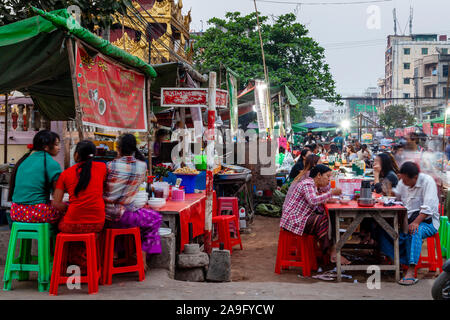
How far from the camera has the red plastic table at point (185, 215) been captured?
5988 mm

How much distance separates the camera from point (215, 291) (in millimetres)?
4855

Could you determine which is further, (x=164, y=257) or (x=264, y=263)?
(x=264, y=263)

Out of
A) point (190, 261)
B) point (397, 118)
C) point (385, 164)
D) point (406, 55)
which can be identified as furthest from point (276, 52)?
point (406, 55)

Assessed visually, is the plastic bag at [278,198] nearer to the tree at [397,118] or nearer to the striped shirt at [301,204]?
the striped shirt at [301,204]

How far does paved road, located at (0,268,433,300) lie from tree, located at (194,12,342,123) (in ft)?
75.2

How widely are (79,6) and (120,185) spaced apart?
11.7ft

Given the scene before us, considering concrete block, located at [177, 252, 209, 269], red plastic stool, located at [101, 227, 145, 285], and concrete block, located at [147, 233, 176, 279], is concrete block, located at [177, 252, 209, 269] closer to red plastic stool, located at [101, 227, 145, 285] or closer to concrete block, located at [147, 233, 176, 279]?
concrete block, located at [147, 233, 176, 279]

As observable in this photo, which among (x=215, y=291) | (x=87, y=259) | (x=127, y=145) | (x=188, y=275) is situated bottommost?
(x=188, y=275)

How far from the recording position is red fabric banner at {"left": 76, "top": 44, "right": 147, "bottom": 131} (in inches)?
196

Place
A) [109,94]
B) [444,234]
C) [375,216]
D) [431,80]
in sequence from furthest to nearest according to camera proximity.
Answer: [431,80] → [444,234] → [109,94] → [375,216]

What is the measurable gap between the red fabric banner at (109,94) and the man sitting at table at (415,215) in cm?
383

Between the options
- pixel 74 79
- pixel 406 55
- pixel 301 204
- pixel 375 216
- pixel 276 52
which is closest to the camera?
pixel 74 79

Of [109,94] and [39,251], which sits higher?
[109,94]

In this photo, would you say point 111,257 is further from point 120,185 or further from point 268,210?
Result: point 268,210
